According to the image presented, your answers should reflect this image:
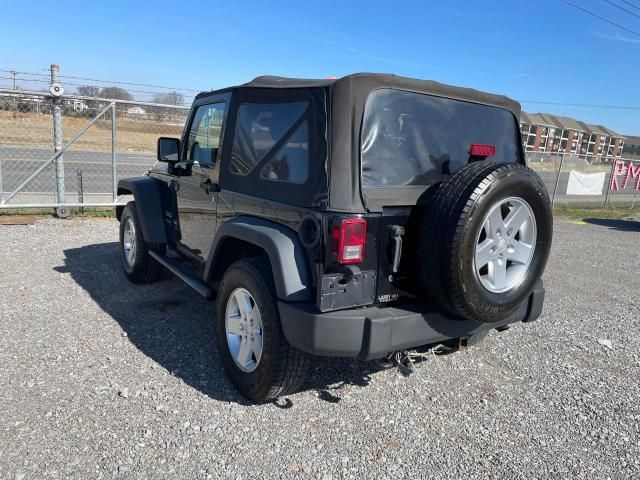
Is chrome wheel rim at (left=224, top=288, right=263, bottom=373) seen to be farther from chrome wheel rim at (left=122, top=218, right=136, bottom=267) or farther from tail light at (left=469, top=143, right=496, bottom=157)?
chrome wheel rim at (left=122, top=218, right=136, bottom=267)

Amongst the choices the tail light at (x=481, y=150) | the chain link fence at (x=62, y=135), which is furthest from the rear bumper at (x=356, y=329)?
the chain link fence at (x=62, y=135)

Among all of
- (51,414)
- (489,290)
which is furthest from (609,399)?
(51,414)

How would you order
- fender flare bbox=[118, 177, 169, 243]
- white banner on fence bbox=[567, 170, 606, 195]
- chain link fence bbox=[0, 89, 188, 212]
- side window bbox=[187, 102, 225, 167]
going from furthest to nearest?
white banner on fence bbox=[567, 170, 606, 195] < chain link fence bbox=[0, 89, 188, 212] < fender flare bbox=[118, 177, 169, 243] < side window bbox=[187, 102, 225, 167]

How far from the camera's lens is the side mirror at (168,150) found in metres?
4.38

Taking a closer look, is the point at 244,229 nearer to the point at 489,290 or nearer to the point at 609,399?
the point at 489,290

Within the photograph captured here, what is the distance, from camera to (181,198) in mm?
4348

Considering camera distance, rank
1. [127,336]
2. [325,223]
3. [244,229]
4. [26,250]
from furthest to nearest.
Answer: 1. [26,250]
2. [127,336]
3. [244,229]
4. [325,223]

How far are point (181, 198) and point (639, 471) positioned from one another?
3.81m

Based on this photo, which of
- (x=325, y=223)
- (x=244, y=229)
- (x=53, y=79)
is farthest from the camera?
(x=53, y=79)

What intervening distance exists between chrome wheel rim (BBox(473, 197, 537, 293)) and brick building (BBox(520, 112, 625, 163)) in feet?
242

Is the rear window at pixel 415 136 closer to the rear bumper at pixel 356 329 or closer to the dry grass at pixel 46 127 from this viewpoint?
the rear bumper at pixel 356 329

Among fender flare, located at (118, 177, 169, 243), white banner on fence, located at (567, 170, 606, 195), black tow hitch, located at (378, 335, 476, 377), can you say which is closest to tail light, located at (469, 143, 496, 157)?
black tow hitch, located at (378, 335, 476, 377)

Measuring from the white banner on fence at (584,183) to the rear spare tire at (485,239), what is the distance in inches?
525

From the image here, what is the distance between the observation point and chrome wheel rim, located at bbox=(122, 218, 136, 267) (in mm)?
5148
